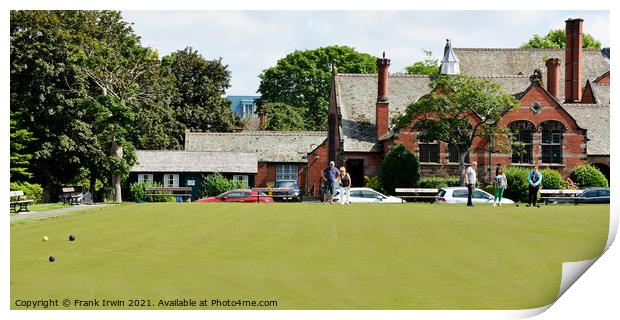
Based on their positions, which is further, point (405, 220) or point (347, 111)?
point (347, 111)

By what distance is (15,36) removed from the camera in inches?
1954

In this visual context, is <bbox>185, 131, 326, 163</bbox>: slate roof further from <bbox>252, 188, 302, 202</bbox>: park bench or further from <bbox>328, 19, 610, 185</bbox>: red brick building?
<bbox>252, 188, 302, 202</bbox>: park bench

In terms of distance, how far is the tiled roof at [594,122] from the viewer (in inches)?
2473

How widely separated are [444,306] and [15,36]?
40.4 metres

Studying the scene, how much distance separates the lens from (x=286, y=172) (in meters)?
78.6

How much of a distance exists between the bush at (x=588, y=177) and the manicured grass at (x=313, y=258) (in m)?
28.0

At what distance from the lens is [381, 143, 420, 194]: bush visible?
5991cm

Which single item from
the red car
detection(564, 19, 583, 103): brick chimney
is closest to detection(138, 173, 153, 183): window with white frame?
the red car

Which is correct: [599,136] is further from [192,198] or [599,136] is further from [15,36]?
[15,36]

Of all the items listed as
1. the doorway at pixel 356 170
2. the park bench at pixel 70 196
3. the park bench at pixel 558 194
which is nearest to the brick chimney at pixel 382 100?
the doorway at pixel 356 170

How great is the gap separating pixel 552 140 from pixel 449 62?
43.2ft

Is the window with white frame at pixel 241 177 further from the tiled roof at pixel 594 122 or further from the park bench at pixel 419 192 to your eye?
the tiled roof at pixel 594 122

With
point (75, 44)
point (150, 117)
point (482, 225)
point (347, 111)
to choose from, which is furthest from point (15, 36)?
point (482, 225)

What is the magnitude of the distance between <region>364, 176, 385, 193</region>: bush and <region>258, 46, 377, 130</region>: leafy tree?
2512 centimetres
